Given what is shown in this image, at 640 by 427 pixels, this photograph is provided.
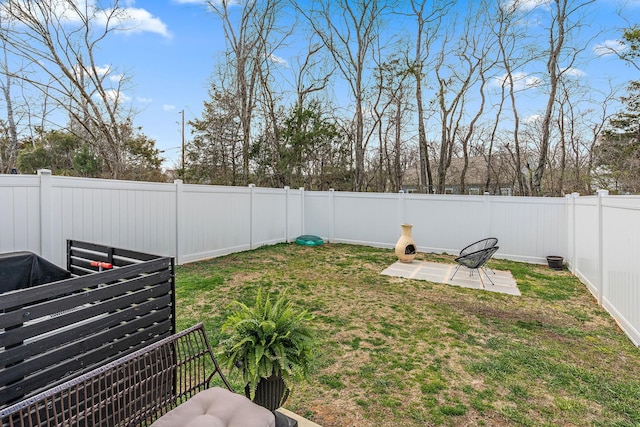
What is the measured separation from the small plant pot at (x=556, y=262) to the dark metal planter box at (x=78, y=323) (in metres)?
7.18

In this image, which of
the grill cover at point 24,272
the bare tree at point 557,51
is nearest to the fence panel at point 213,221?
the grill cover at point 24,272

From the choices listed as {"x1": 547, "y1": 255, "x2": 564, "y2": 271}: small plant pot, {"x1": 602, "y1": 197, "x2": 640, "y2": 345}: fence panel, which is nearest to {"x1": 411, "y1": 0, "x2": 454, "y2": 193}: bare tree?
{"x1": 547, "y1": 255, "x2": 564, "y2": 271}: small plant pot

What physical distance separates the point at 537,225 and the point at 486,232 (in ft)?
3.33

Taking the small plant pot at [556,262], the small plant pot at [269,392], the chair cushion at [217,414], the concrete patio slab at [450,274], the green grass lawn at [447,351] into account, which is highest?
the chair cushion at [217,414]

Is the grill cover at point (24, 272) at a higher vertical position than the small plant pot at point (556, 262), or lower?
higher

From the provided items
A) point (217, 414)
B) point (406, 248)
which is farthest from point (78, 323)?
point (406, 248)

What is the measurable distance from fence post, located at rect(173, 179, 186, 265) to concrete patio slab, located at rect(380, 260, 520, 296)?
13.6 ft

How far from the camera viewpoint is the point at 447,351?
2943mm

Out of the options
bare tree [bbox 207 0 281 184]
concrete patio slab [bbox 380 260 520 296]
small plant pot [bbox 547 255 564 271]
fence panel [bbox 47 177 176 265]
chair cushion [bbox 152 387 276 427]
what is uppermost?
bare tree [bbox 207 0 281 184]

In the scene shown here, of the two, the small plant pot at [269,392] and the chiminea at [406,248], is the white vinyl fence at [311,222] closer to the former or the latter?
the chiminea at [406,248]

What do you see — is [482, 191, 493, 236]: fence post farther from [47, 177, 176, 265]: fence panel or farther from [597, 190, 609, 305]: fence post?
[47, 177, 176, 265]: fence panel

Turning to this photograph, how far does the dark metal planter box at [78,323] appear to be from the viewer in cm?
135

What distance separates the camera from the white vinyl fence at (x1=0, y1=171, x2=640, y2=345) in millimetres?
3902

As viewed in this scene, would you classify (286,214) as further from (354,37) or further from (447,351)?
(354,37)
